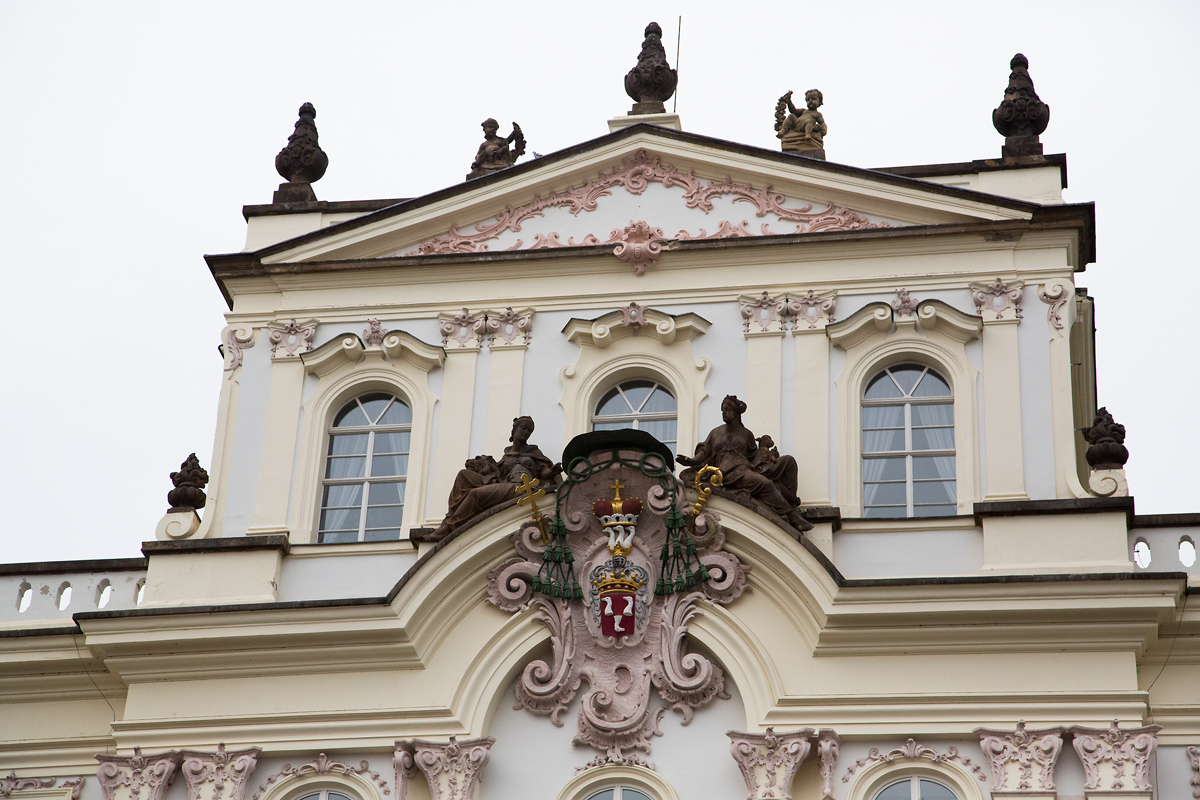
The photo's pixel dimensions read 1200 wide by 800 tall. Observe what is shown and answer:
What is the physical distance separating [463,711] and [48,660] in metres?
4.32

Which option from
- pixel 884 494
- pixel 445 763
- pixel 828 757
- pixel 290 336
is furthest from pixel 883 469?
pixel 290 336

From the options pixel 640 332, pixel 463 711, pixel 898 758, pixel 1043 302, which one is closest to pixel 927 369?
pixel 1043 302

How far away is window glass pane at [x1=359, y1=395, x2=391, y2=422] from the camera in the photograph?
2258 cm

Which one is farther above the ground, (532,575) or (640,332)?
(640,332)

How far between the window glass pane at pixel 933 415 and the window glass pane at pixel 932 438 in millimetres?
76

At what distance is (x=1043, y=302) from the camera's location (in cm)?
2178

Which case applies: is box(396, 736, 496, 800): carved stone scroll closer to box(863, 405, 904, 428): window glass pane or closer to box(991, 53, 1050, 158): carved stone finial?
box(863, 405, 904, 428): window glass pane

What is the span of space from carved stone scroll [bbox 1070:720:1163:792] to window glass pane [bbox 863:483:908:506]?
3.05 meters

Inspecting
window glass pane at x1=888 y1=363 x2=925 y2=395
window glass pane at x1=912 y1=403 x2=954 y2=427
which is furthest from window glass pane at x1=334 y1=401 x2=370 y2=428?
window glass pane at x1=912 y1=403 x2=954 y2=427

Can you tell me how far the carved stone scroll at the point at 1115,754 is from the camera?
1878 centimetres

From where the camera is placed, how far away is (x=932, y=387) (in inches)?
854

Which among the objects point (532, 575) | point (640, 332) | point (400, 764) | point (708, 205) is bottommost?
point (400, 764)

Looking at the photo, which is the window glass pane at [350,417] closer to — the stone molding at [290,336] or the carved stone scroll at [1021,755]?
the stone molding at [290,336]

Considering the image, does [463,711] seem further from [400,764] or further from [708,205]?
[708,205]
